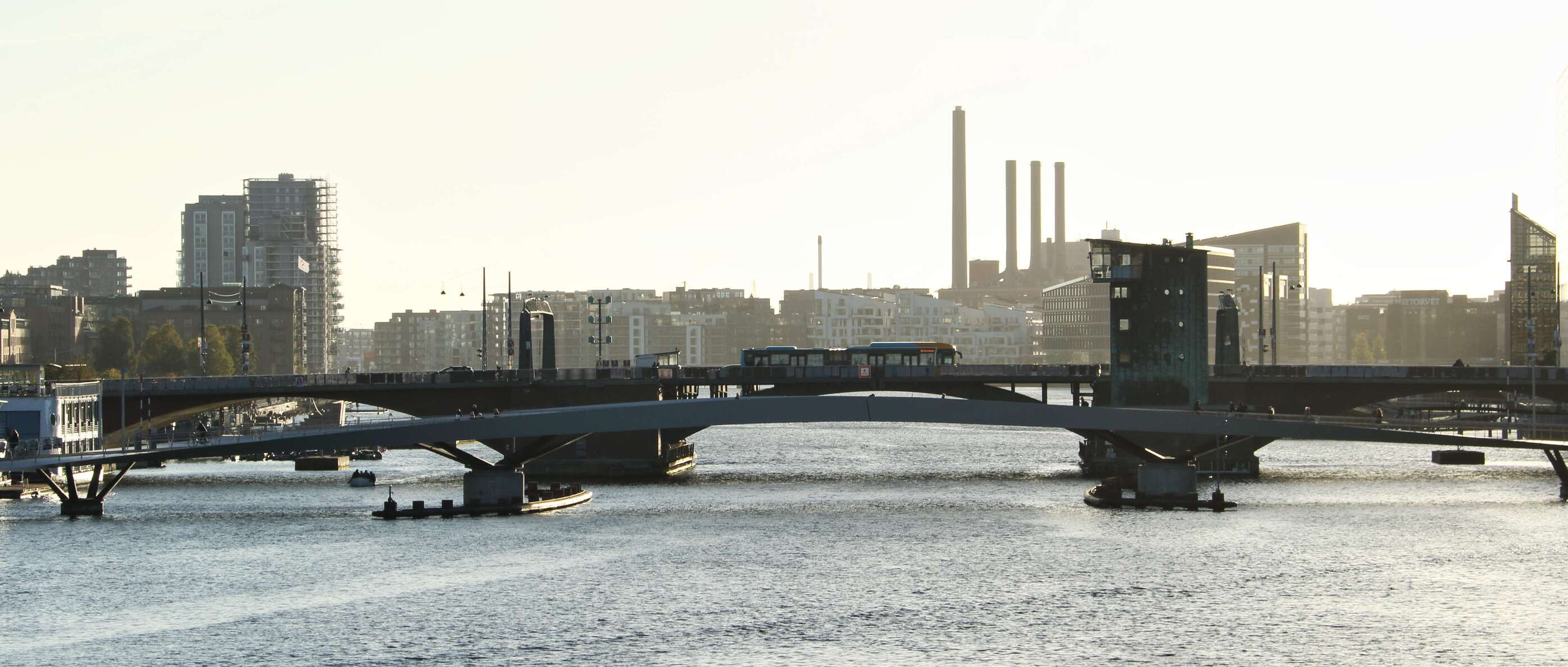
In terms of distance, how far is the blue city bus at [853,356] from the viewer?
14550 centimetres

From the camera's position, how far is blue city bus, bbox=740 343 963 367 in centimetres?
14550

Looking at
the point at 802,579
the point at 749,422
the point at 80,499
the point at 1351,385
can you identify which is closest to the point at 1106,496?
the point at 749,422

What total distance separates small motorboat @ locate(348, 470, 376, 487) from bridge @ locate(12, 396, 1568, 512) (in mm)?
24046

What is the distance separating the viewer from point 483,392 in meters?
133

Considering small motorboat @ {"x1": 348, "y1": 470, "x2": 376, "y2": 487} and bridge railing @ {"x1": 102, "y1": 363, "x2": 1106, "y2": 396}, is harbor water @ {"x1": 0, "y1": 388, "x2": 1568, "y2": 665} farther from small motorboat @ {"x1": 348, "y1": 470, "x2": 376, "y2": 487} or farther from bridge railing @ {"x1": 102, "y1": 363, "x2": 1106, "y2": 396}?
bridge railing @ {"x1": 102, "y1": 363, "x2": 1106, "y2": 396}

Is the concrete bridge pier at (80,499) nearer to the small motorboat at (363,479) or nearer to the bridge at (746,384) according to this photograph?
the bridge at (746,384)

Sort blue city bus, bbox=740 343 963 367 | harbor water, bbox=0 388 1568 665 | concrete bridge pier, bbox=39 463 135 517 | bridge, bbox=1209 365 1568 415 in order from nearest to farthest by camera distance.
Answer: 1. harbor water, bbox=0 388 1568 665
2. concrete bridge pier, bbox=39 463 135 517
3. bridge, bbox=1209 365 1568 415
4. blue city bus, bbox=740 343 963 367

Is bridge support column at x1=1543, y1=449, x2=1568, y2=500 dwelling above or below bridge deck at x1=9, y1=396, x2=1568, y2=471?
below

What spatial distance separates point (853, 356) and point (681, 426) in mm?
49512

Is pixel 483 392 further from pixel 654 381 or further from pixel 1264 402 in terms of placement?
pixel 1264 402

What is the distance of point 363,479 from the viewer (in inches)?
5039

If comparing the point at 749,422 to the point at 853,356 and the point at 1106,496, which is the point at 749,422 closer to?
the point at 1106,496

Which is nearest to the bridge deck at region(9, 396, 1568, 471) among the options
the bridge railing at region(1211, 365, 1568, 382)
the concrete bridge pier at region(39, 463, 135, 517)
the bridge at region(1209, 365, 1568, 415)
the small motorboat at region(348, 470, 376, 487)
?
the concrete bridge pier at region(39, 463, 135, 517)

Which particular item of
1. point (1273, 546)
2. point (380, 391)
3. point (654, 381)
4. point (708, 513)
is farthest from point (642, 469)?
point (1273, 546)
